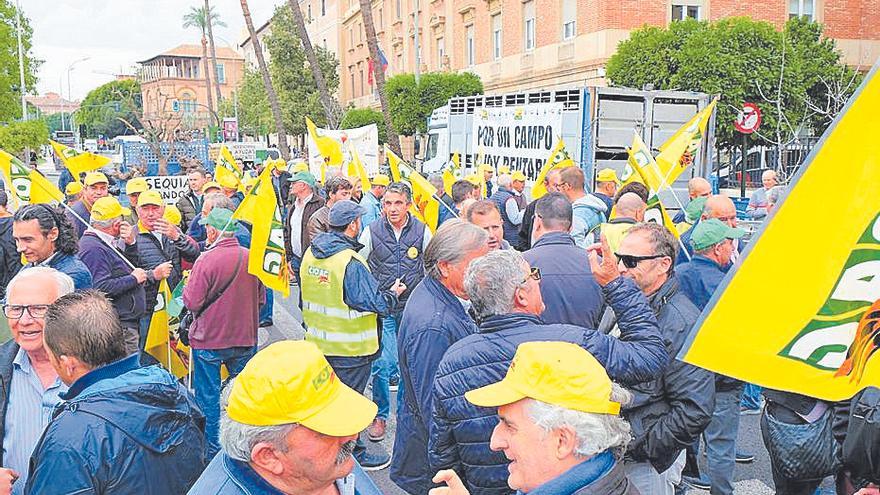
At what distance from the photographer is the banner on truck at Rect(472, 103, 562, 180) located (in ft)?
44.9

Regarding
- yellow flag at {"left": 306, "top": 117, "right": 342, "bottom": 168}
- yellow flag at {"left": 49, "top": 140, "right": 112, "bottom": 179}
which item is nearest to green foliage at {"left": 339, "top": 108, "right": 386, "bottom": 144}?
yellow flag at {"left": 306, "top": 117, "right": 342, "bottom": 168}

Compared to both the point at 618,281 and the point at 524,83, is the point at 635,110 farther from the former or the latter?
the point at 524,83

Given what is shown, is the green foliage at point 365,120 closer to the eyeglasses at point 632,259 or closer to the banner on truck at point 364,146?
the banner on truck at point 364,146

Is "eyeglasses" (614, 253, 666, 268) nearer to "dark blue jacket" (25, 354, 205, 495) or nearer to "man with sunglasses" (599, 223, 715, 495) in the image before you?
"man with sunglasses" (599, 223, 715, 495)

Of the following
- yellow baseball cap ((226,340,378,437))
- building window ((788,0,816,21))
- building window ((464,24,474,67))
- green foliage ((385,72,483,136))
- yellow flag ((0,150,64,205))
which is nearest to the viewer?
yellow baseball cap ((226,340,378,437))

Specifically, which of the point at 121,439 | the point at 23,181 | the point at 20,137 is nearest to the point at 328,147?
the point at 23,181

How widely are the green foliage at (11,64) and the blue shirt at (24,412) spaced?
3421cm

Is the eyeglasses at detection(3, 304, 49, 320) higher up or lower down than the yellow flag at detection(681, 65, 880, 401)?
lower down

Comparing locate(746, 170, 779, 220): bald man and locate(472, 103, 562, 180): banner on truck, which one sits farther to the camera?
locate(472, 103, 562, 180): banner on truck

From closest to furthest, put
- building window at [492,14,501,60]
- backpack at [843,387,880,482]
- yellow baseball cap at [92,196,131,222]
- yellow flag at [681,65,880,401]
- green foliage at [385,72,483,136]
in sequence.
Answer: yellow flag at [681,65,880,401] → backpack at [843,387,880,482] → yellow baseball cap at [92,196,131,222] → green foliage at [385,72,483,136] → building window at [492,14,501,60]

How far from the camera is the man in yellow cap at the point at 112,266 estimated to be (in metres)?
5.67

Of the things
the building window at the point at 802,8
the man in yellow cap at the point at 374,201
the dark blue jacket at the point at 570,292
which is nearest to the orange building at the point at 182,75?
the building window at the point at 802,8

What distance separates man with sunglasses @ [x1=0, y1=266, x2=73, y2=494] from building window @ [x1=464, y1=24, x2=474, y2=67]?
3516 cm

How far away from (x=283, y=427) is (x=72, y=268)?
3.29 m
